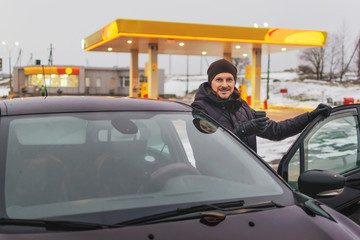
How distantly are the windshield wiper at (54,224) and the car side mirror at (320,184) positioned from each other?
1.20m

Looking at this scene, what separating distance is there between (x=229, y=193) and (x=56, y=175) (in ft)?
2.69

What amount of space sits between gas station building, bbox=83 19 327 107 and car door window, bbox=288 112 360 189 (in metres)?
12.3

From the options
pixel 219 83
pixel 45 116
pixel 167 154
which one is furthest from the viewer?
pixel 219 83

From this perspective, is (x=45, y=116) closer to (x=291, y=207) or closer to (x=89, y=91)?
(x=291, y=207)

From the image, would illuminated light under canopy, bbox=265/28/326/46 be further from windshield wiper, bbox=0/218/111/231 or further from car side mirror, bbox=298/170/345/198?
windshield wiper, bbox=0/218/111/231

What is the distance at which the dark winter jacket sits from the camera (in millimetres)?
3979

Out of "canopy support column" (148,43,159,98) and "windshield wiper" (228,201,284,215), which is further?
"canopy support column" (148,43,159,98)

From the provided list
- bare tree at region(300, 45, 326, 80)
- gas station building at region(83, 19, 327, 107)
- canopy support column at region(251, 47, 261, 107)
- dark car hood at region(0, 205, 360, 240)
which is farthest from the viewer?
bare tree at region(300, 45, 326, 80)

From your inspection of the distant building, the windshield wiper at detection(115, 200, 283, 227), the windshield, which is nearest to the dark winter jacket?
the windshield

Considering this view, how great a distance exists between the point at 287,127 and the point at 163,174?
1988mm

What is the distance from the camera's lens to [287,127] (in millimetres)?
3977

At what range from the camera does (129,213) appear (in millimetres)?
1848

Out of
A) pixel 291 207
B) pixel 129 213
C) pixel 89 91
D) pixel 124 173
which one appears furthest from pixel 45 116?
pixel 89 91

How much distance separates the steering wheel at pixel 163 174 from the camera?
213 centimetres
